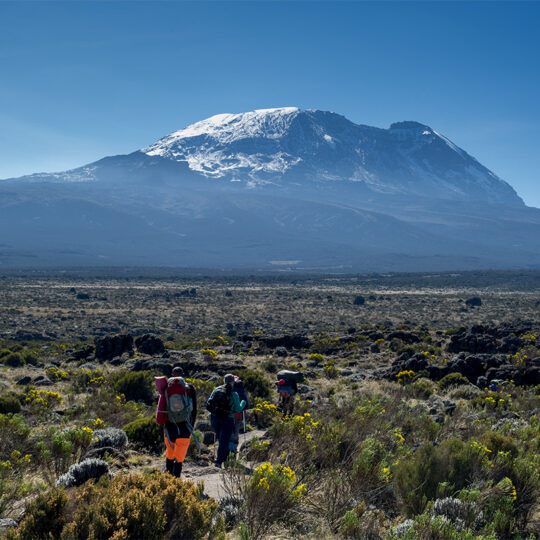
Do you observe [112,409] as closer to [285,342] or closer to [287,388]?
[287,388]

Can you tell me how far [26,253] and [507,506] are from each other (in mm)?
203726

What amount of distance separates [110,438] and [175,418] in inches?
71.1

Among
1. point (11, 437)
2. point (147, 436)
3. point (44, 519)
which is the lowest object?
point (147, 436)

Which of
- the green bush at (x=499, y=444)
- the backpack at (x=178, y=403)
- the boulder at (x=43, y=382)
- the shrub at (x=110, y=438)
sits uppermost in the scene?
the backpack at (x=178, y=403)

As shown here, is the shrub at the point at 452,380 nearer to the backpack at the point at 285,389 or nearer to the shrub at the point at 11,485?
the backpack at the point at 285,389

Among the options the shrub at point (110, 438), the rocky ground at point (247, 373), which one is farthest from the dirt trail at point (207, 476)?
the shrub at point (110, 438)

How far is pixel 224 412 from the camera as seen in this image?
22.6 feet

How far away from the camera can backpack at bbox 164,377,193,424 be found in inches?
235

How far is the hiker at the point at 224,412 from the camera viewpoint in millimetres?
6840

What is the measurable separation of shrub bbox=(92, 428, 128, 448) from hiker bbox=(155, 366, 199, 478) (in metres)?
1.53

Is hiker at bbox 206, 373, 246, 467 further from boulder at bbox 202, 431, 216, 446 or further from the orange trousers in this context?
boulder at bbox 202, 431, 216, 446

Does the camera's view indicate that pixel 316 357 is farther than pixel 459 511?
Yes

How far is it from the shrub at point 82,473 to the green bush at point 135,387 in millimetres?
6652

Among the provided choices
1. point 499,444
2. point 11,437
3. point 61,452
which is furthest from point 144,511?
point 499,444
